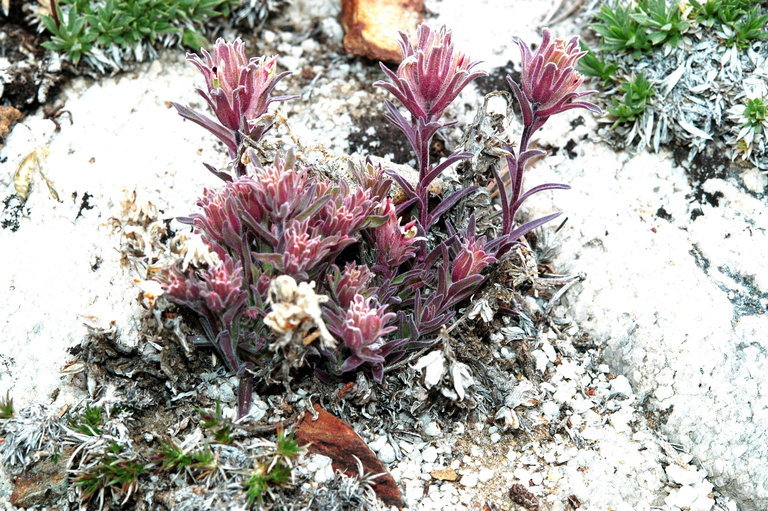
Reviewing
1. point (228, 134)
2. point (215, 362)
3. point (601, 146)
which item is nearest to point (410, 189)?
point (228, 134)

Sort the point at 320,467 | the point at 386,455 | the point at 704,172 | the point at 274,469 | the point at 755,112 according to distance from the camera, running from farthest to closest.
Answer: the point at 704,172
the point at 755,112
the point at 386,455
the point at 320,467
the point at 274,469

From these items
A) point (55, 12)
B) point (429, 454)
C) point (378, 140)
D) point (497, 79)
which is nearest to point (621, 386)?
point (429, 454)

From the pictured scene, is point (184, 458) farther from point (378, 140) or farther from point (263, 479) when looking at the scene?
point (378, 140)

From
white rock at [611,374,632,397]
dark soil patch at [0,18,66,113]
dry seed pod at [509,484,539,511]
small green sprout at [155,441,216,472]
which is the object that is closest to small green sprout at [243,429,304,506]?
small green sprout at [155,441,216,472]

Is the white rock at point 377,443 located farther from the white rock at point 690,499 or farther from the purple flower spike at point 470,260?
the white rock at point 690,499

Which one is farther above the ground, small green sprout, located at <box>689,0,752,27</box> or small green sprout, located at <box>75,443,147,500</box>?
small green sprout, located at <box>689,0,752,27</box>

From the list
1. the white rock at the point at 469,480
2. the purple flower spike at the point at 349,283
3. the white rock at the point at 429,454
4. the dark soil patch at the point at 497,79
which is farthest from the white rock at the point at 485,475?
the dark soil patch at the point at 497,79

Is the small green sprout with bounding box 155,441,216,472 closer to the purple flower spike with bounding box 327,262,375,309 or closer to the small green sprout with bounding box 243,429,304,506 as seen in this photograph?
the small green sprout with bounding box 243,429,304,506
